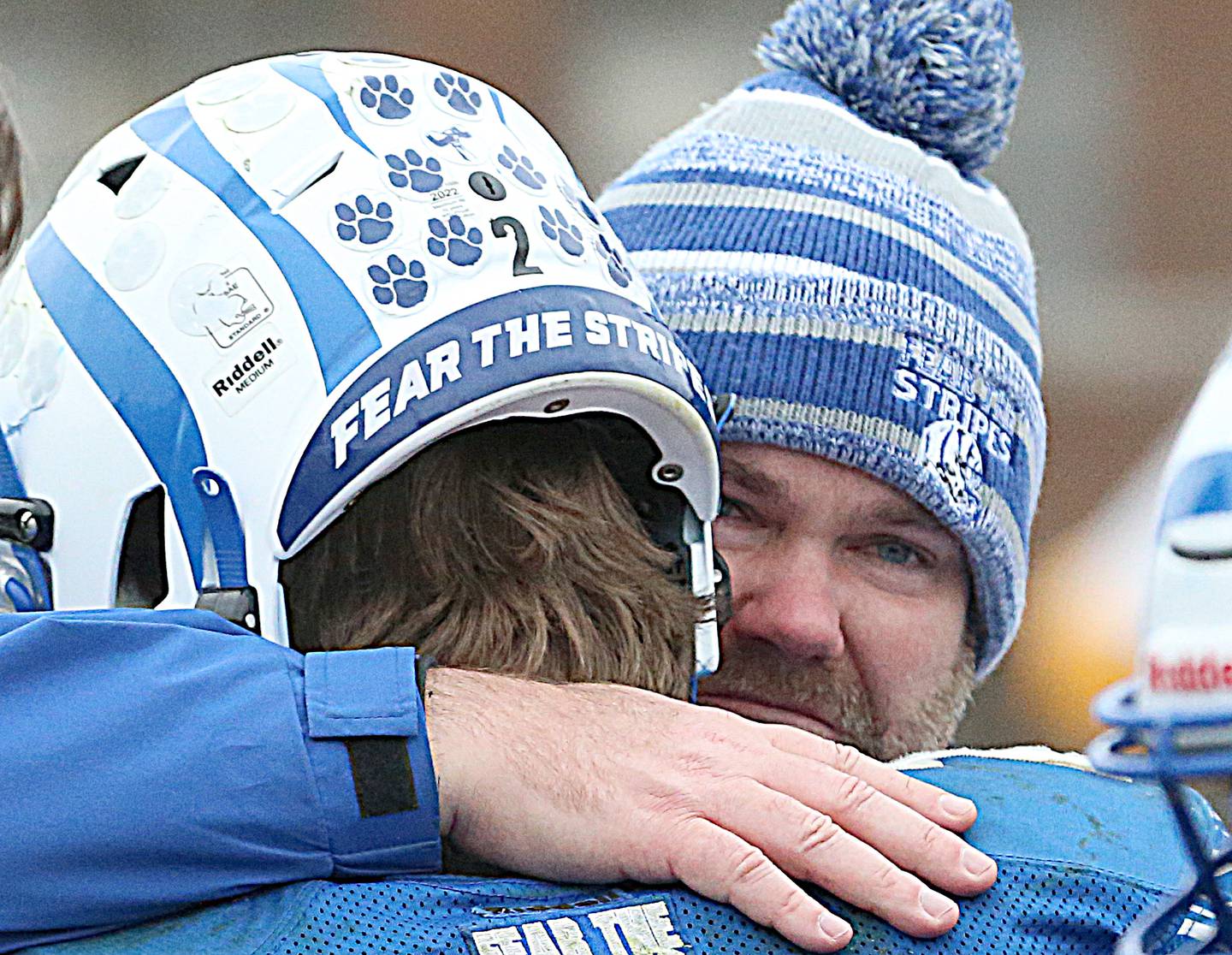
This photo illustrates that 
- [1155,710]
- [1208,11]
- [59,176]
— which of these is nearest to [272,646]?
[1155,710]

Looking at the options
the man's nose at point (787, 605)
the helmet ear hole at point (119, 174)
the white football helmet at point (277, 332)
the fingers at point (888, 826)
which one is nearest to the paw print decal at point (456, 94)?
the white football helmet at point (277, 332)

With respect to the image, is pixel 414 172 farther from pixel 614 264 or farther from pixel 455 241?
pixel 614 264

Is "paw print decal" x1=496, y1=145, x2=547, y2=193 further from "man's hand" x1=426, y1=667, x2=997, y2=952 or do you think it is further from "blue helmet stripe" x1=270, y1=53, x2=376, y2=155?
"man's hand" x1=426, y1=667, x2=997, y2=952

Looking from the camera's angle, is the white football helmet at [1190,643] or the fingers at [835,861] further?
the fingers at [835,861]

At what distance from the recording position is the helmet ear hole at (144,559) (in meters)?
1.34

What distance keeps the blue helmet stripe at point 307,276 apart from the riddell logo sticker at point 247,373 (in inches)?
1.1

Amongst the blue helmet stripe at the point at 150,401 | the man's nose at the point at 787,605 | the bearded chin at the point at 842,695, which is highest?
the blue helmet stripe at the point at 150,401

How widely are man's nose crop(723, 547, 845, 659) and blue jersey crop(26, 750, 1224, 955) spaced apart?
0.78m

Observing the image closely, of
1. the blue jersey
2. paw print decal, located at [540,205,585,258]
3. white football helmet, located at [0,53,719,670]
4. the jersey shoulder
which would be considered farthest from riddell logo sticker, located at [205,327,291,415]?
the jersey shoulder

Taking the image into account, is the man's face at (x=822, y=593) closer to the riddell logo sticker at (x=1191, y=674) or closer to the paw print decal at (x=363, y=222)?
the paw print decal at (x=363, y=222)

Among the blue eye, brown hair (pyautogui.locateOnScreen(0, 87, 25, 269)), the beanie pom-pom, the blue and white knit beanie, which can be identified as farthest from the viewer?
the beanie pom-pom

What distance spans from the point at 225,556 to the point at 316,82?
1.21 ft

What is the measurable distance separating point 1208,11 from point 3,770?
22.7 ft

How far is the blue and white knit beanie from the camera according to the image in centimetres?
195
